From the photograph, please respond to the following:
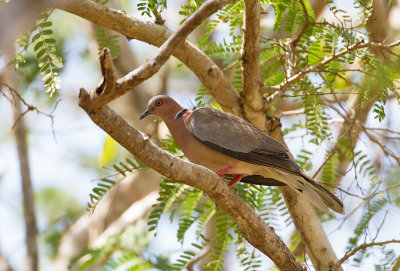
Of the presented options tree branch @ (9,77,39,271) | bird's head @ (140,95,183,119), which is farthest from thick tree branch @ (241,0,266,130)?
tree branch @ (9,77,39,271)

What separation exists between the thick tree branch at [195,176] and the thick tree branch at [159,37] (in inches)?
51.3

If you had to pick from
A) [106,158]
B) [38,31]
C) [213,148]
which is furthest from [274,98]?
[106,158]

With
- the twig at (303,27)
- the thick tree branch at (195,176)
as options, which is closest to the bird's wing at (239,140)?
the thick tree branch at (195,176)

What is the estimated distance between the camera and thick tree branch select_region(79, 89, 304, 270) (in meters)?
2.64

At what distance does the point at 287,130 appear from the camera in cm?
595

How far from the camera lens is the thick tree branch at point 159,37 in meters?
4.43

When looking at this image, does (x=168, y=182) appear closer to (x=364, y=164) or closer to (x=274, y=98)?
(x=274, y=98)

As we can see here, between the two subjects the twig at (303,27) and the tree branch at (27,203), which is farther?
the tree branch at (27,203)

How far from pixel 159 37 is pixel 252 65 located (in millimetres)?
949

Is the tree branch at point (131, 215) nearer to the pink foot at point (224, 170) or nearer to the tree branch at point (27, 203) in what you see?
the tree branch at point (27, 203)

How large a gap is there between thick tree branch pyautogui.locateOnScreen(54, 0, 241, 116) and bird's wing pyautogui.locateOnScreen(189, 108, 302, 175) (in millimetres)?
243

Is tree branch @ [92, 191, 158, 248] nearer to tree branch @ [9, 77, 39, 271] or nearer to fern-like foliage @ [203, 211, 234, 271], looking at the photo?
tree branch @ [9, 77, 39, 271]

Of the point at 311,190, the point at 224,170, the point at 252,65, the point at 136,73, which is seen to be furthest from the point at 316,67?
the point at 136,73

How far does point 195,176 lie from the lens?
3543mm
